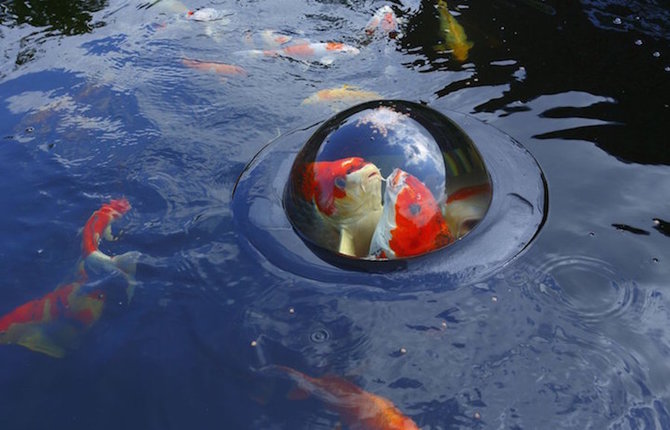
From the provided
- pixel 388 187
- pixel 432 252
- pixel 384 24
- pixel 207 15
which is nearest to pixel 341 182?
pixel 388 187

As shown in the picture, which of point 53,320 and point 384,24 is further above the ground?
point 384,24

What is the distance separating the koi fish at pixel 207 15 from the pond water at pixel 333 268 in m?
0.47

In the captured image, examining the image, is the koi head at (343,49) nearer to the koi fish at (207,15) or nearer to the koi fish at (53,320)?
the koi fish at (207,15)

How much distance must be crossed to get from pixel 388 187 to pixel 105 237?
2209 millimetres

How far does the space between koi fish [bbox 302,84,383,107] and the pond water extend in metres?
0.04

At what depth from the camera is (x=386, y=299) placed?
3.72 metres

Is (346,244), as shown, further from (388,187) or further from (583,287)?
(583,287)

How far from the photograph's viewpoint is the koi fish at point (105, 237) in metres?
4.29

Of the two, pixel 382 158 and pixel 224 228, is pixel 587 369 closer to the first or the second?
pixel 382 158

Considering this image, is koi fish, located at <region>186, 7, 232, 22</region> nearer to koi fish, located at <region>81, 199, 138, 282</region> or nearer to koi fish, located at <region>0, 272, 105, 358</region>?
koi fish, located at <region>81, 199, 138, 282</region>

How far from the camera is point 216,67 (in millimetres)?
6539

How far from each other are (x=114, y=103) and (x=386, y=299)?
3896 mm

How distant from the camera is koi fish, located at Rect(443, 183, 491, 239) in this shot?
12.5 ft

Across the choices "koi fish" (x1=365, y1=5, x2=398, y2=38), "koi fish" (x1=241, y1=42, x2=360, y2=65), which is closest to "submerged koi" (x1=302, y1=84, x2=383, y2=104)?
"koi fish" (x1=241, y1=42, x2=360, y2=65)
